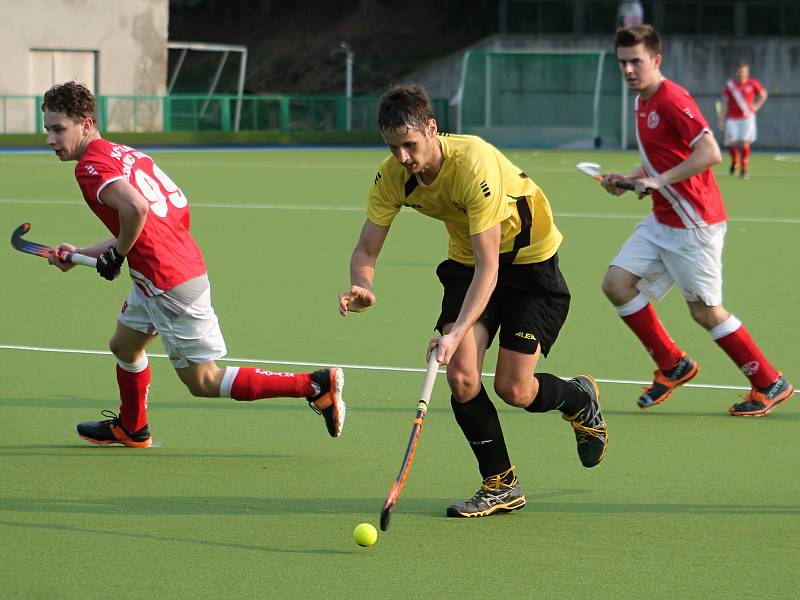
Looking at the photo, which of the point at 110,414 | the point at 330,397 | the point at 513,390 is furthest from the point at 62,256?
the point at 513,390

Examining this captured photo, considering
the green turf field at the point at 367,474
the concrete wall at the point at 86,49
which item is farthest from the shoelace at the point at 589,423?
the concrete wall at the point at 86,49

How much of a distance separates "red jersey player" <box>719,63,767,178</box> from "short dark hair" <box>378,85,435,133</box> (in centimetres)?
2003

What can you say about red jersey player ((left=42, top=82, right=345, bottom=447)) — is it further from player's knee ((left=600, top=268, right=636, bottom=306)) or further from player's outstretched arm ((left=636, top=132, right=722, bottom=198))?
player's outstretched arm ((left=636, top=132, right=722, bottom=198))

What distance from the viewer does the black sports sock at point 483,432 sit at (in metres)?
5.27

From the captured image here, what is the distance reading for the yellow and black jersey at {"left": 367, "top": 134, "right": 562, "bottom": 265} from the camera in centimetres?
496

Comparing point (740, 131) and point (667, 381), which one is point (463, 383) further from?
point (740, 131)

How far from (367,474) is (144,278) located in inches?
46.4

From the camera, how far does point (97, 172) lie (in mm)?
5664

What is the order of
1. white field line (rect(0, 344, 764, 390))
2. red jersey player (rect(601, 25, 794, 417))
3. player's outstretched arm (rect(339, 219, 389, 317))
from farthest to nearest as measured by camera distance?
white field line (rect(0, 344, 764, 390)) < red jersey player (rect(601, 25, 794, 417)) < player's outstretched arm (rect(339, 219, 389, 317))

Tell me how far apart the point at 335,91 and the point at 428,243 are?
34.9 metres

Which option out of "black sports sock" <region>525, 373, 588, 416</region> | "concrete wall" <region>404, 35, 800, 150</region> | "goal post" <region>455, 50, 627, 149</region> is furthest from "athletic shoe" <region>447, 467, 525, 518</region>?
"concrete wall" <region>404, 35, 800, 150</region>

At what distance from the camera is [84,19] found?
3666 cm

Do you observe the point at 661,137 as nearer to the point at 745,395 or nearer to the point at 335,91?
the point at 745,395

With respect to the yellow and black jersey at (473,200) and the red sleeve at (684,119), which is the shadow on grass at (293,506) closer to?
the yellow and black jersey at (473,200)
